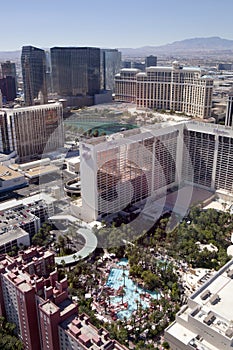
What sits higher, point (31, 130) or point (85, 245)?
point (31, 130)

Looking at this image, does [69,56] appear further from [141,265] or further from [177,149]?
[141,265]

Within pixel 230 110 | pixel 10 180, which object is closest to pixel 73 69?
pixel 230 110

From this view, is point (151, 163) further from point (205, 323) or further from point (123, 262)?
point (205, 323)

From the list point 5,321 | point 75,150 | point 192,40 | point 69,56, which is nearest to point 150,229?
point 5,321

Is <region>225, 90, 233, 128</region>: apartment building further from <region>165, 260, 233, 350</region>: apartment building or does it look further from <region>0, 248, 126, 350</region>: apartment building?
<region>0, 248, 126, 350</region>: apartment building

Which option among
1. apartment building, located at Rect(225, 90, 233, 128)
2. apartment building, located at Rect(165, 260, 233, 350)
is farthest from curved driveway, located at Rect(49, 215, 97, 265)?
apartment building, located at Rect(225, 90, 233, 128)

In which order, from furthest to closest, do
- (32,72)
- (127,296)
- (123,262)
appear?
(32,72) < (123,262) < (127,296)
